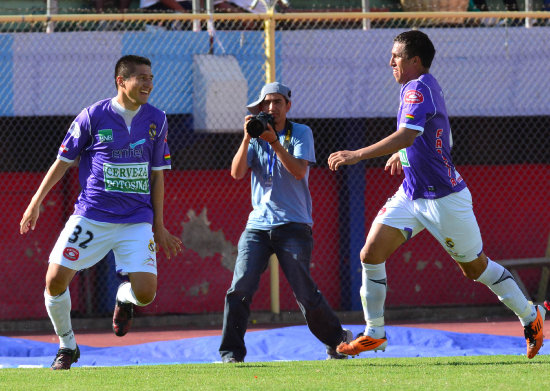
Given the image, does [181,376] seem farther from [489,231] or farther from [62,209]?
[489,231]

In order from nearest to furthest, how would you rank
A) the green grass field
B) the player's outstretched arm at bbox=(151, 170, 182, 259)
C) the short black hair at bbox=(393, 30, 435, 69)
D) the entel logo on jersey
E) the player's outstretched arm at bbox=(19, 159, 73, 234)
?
the green grass field → the entel logo on jersey → the player's outstretched arm at bbox=(19, 159, 73, 234) → the short black hair at bbox=(393, 30, 435, 69) → the player's outstretched arm at bbox=(151, 170, 182, 259)

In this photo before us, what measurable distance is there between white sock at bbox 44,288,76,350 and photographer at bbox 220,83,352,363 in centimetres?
118

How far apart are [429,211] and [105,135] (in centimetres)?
A: 217

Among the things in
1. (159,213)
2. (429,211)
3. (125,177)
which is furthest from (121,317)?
(429,211)

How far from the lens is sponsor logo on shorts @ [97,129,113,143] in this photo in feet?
20.2

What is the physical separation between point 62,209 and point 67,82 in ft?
6.16

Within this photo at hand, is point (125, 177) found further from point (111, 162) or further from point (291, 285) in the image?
point (291, 285)

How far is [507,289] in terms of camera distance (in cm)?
608

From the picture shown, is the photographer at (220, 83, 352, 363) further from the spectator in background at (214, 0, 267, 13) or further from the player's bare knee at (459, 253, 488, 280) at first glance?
the spectator in background at (214, 0, 267, 13)

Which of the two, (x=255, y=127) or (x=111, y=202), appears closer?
(x=111, y=202)

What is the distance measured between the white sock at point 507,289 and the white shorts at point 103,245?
7.18ft

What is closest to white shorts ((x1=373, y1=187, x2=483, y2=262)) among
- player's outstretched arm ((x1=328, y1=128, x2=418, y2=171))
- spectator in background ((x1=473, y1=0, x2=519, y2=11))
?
player's outstretched arm ((x1=328, y1=128, x2=418, y2=171))

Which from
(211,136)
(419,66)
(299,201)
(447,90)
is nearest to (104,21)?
(211,136)

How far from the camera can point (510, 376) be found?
17.9 feet
